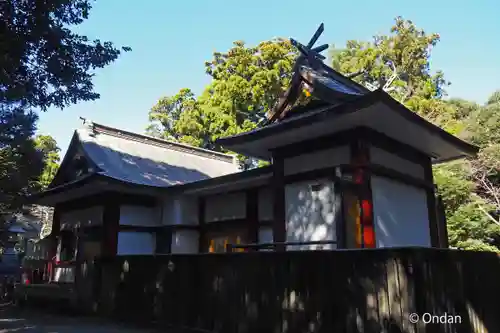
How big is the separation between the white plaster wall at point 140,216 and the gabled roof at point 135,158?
3.13 feet

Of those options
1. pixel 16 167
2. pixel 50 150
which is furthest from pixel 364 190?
pixel 50 150

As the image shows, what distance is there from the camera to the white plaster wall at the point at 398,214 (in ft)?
27.3

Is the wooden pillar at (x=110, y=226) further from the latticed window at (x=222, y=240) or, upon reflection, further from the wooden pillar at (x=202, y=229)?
the latticed window at (x=222, y=240)

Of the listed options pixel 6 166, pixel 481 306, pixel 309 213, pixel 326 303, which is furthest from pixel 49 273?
pixel 481 306

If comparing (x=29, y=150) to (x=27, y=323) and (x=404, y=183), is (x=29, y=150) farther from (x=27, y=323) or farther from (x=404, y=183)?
(x=404, y=183)

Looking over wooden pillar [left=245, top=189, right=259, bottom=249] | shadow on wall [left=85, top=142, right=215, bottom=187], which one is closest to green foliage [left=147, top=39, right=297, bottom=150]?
shadow on wall [left=85, top=142, right=215, bottom=187]

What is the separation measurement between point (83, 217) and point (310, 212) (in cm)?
920

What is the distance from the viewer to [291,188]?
924cm

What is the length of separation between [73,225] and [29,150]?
129 inches

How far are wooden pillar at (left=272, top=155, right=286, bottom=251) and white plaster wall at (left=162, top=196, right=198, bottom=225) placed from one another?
470 centimetres

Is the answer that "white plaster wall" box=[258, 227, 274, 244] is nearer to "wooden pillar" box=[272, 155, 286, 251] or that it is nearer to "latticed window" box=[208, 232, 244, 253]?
"latticed window" box=[208, 232, 244, 253]

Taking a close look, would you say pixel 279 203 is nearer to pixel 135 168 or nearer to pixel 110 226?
pixel 110 226

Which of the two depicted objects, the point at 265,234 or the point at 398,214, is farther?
the point at 265,234

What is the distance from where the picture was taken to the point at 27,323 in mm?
9000
